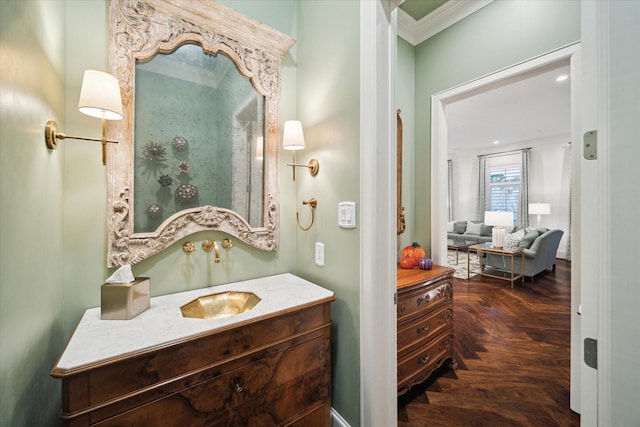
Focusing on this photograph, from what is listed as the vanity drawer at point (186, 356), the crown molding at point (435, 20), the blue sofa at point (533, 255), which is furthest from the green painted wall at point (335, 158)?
the blue sofa at point (533, 255)

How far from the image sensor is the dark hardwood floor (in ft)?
5.31

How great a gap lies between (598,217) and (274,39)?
1.79m

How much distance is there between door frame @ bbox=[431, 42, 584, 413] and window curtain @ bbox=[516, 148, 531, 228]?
243 inches

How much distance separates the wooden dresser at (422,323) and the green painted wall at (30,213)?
5.23ft

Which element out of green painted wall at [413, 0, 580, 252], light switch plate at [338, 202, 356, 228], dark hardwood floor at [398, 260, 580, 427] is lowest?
dark hardwood floor at [398, 260, 580, 427]

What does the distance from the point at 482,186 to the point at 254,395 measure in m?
8.62

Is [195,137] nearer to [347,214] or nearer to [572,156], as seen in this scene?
[347,214]

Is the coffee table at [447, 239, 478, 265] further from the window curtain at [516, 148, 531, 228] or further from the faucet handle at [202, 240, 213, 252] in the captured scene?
the faucet handle at [202, 240, 213, 252]

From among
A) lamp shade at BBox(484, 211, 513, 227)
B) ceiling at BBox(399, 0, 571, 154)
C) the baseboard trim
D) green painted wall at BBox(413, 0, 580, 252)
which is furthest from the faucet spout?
lamp shade at BBox(484, 211, 513, 227)

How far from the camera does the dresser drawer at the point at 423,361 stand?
1.65 metres

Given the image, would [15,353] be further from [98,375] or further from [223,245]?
[223,245]

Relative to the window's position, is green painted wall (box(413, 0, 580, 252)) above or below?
above

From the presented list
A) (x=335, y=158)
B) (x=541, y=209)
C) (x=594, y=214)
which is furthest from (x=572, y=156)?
(x=541, y=209)

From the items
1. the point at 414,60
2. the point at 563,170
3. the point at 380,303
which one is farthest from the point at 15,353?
the point at 563,170
